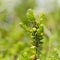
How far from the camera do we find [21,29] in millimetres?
2324

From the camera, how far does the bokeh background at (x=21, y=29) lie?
4.36 feet

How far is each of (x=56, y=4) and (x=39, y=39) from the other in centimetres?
249

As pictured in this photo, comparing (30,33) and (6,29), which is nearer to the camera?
(30,33)

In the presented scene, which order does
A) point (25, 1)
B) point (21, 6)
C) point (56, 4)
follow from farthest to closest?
point (25, 1), point (21, 6), point (56, 4)

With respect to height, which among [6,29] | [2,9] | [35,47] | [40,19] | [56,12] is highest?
[56,12]

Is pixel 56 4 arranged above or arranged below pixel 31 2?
below

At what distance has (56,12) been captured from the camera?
309 cm

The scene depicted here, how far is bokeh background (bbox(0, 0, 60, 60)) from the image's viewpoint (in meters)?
1.33

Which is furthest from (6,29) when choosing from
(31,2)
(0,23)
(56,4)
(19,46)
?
(31,2)

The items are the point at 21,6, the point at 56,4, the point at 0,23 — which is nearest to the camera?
the point at 0,23

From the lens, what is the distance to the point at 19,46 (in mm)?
1321

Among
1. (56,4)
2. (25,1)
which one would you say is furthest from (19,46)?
(25,1)

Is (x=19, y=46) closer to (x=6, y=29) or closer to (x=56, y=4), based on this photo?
(x=6, y=29)

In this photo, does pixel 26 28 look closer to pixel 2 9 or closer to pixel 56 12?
pixel 2 9
